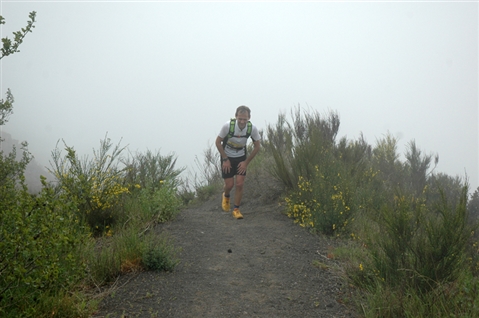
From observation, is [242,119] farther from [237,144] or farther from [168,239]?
[168,239]

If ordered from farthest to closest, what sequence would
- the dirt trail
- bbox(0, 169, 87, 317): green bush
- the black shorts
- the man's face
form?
1. the black shorts
2. the man's face
3. the dirt trail
4. bbox(0, 169, 87, 317): green bush

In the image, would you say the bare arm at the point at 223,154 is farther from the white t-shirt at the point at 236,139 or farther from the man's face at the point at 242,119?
the man's face at the point at 242,119

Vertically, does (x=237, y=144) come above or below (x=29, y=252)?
above

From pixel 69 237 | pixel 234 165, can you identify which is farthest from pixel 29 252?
pixel 234 165

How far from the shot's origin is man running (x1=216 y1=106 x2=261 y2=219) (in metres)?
7.38

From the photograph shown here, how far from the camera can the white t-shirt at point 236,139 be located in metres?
7.42

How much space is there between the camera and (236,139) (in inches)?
297

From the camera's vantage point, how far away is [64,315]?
11.1 feet

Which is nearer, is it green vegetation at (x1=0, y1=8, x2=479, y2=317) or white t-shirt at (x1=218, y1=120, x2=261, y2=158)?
green vegetation at (x1=0, y1=8, x2=479, y2=317)

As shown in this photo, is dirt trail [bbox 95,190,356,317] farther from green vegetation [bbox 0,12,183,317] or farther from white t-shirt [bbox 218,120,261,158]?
white t-shirt [bbox 218,120,261,158]

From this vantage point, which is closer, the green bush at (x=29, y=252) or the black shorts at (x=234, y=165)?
the green bush at (x=29, y=252)

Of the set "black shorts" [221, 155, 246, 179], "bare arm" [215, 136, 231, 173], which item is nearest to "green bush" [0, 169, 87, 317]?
"bare arm" [215, 136, 231, 173]

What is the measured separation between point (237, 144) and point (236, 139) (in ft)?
0.35

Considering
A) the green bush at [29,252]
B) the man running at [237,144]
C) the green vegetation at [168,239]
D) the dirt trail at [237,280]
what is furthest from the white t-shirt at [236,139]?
the green bush at [29,252]
